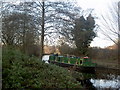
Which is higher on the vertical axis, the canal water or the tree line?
the tree line

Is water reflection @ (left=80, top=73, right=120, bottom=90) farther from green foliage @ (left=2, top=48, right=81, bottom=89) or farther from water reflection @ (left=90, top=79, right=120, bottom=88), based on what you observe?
green foliage @ (left=2, top=48, right=81, bottom=89)

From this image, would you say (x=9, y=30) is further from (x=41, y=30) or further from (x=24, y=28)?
(x=41, y=30)

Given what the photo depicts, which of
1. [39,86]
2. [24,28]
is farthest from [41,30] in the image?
[39,86]

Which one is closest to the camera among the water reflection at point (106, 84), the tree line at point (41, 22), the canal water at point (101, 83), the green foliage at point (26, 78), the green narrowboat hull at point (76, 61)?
the green foliage at point (26, 78)

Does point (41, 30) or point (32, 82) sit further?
point (41, 30)

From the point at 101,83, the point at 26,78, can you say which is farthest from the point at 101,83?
the point at 26,78

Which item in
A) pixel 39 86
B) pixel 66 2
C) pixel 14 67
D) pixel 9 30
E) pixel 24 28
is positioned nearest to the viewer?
pixel 39 86

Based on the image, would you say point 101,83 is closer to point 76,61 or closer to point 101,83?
point 101,83

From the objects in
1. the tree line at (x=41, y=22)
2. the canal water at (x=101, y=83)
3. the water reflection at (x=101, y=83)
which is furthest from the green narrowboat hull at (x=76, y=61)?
the tree line at (x=41, y=22)

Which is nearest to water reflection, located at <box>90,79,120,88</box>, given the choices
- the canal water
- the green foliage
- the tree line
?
the canal water

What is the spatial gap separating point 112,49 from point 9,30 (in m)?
11.2

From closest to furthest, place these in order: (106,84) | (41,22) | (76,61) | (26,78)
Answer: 1. (26,78)
2. (106,84)
3. (41,22)
4. (76,61)

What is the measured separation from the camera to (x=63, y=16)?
635cm

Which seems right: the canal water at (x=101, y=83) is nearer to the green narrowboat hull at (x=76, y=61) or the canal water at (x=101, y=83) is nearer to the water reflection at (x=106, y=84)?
the water reflection at (x=106, y=84)
